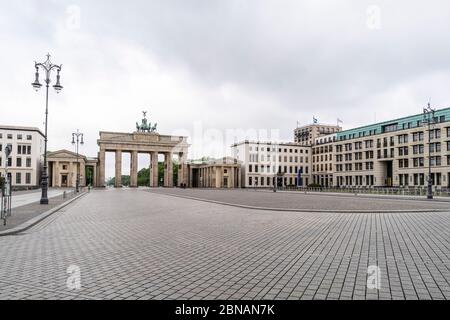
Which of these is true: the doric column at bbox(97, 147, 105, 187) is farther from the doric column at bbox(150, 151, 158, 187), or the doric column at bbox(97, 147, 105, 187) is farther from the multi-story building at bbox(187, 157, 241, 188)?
the multi-story building at bbox(187, 157, 241, 188)

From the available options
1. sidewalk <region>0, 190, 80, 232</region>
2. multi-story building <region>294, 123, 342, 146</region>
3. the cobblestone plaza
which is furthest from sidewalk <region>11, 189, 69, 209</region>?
multi-story building <region>294, 123, 342, 146</region>

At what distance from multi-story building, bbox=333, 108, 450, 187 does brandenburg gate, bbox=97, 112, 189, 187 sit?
5102cm

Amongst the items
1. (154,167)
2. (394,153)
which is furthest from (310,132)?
(154,167)

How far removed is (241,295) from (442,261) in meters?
5.04

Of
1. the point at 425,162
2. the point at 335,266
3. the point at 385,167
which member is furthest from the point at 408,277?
the point at 385,167

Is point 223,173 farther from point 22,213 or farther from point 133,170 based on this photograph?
point 22,213

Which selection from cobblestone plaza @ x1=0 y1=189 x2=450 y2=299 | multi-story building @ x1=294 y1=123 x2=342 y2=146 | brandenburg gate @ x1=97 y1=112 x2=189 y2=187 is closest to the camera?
cobblestone plaza @ x1=0 y1=189 x2=450 y2=299

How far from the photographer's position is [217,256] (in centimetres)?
815

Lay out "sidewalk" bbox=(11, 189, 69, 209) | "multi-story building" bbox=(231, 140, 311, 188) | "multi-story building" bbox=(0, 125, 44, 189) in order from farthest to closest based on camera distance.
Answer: "multi-story building" bbox=(231, 140, 311, 188), "multi-story building" bbox=(0, 125, 44, 189), "sidewalk" bbox=(11, 189, 69, 209)

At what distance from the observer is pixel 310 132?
14300 cm

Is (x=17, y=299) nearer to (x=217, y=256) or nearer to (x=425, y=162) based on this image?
(x=217, y=256)

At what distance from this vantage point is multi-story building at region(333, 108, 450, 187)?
7275 centimetres

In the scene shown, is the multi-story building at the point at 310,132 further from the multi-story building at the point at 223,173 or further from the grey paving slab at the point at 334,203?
the grey paving slab at the point at 334,203

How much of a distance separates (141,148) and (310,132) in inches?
2863
